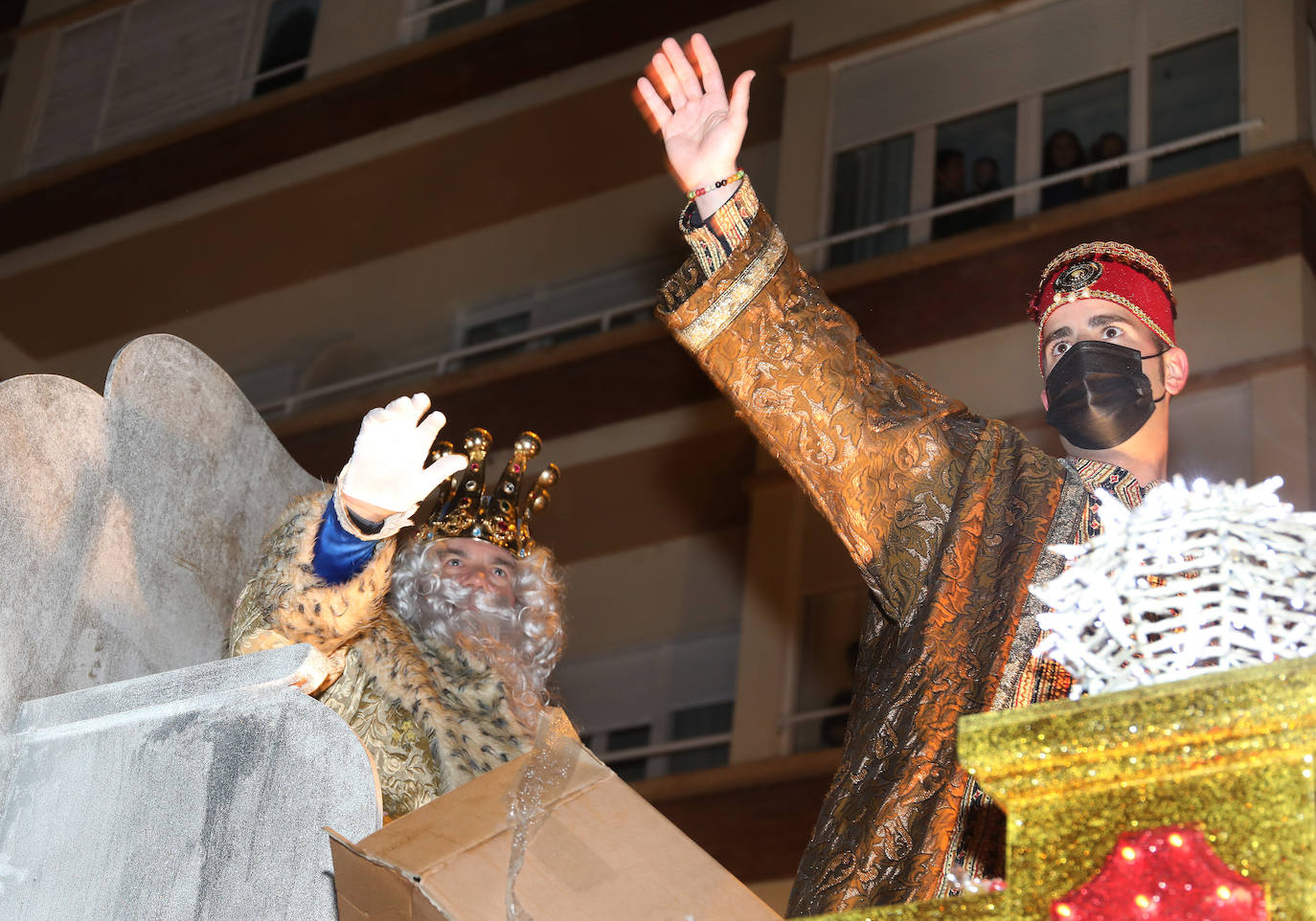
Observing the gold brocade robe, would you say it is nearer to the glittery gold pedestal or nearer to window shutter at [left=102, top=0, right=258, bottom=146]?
the glittery gold pedestal

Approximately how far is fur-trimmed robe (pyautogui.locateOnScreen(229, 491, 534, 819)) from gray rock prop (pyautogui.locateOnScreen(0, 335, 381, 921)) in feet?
0.74

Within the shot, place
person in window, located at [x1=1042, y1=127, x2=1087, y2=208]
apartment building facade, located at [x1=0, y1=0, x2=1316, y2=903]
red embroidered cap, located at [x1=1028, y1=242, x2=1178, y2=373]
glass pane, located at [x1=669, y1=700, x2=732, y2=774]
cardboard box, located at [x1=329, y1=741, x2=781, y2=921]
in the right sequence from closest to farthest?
cardboard box, located at [x1=329, y1=741, x2=781, y2=921] → red embroidered cap, located at [x1=1028, y1=242, x2=1178, y2=373] → apartment building facade, located at [x1=0, y1=0, x2=1316, y2=903] → person in window, located at [x1=1042, y1=127, x2=1087, y2=208] → glass pane, located at [x1=669, y1=700, x2=732, y2=774]

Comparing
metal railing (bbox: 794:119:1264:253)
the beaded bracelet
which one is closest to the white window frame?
metal railing (bbox: 794:119:1264:253)

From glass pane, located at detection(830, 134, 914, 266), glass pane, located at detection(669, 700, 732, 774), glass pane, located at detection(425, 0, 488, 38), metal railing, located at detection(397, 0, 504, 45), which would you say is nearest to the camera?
glass pane, located at detection(830, 134, 914, 266)

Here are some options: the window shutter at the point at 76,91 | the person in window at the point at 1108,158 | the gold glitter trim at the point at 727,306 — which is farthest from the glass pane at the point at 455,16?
the gold glitter trim at the point at 727,306

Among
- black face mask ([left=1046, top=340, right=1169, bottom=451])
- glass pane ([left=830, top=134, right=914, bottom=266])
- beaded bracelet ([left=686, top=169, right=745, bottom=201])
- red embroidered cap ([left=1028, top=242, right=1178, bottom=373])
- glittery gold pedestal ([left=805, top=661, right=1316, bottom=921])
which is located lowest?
glittery gold pedestal ([left=805, top=661, right=1316, bottom=921])

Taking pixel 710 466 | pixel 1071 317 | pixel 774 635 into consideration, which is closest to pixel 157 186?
pixel 710 466

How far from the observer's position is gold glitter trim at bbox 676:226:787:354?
2.40 m

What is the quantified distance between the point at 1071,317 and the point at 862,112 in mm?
4542

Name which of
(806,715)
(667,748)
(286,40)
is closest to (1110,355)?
(806,715)

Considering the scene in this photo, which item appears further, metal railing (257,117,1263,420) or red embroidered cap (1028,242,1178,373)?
metal railing (257,117,1263,420)

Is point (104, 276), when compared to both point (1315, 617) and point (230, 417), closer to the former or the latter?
point (230, 417)

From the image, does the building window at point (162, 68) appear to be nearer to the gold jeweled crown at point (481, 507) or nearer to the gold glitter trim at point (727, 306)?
the gold jeweled crown at point (481, 507)

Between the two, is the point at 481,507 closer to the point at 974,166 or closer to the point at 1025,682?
the point at 1025,682
